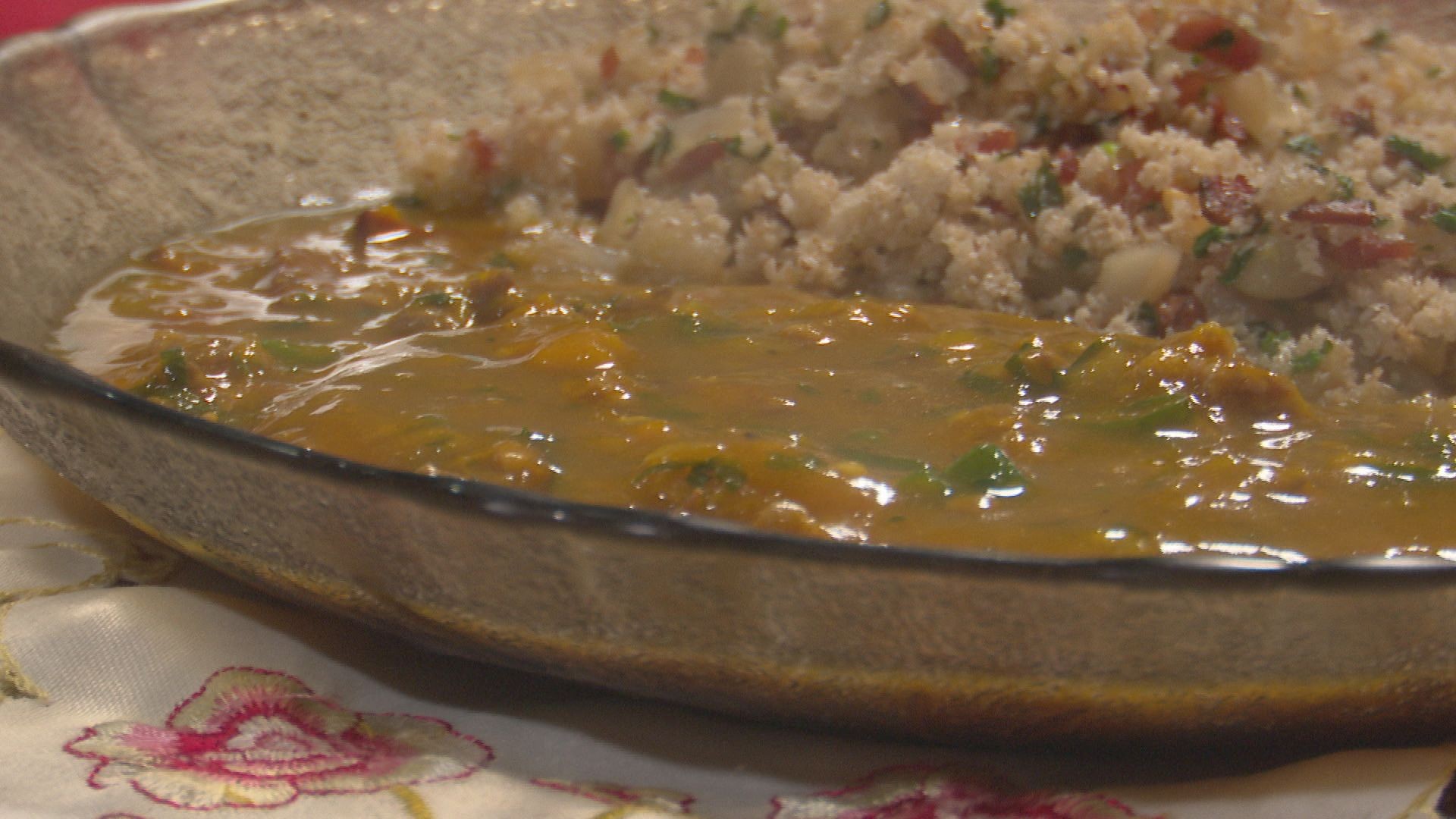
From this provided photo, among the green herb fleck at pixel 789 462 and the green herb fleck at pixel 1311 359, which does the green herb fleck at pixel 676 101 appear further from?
the green herb fleck at pixel 789 462

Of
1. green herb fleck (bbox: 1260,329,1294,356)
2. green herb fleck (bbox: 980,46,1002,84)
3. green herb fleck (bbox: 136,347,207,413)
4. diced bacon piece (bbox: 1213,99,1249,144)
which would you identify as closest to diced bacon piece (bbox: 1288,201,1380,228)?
green herb fleck (bbox: 1260,329,1294,356)

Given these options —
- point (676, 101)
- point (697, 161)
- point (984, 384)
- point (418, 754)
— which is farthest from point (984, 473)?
point (676, 101)

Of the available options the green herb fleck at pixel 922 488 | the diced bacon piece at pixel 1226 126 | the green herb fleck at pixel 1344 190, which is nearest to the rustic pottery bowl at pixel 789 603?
the green herb fleck at pixel 922 488

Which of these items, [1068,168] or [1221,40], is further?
[1221,40]

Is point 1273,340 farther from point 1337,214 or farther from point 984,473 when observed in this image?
point 984,473

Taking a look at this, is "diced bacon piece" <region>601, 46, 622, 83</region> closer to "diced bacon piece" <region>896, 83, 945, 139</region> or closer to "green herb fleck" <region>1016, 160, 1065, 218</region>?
"diced bacon piece" <region>896, 83, 945, 139</region>

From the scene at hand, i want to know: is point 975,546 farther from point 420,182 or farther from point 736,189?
point 420,182
